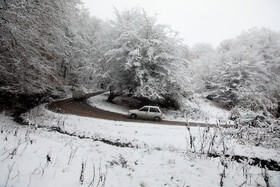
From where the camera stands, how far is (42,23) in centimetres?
833

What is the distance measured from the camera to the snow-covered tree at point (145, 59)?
18.3 m

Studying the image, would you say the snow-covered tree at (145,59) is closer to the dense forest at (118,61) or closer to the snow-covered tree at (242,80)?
the dense forest at (118,61)

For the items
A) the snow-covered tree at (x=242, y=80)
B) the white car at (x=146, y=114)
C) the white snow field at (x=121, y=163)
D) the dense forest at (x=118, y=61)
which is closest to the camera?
the white snow field at (x=121, y=163)

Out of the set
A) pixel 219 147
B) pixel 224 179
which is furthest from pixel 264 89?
pixel 224 179

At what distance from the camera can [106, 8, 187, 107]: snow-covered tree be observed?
18.3 metres

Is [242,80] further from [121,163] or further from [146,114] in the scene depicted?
[121,163]

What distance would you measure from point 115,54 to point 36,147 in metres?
15.6

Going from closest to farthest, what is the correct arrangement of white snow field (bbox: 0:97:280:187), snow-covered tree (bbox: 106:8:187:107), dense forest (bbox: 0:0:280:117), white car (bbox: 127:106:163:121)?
1. white snow field (bbox: 0:97:280:187)
2. dense forest (bbox: 0:0:280:117)
3. white car (bbox: 127:106:163:121)
4. snow-covered tree (bbox: 106:8:187:107)

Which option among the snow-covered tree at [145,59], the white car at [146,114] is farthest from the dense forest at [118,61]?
the white car at [146,114]

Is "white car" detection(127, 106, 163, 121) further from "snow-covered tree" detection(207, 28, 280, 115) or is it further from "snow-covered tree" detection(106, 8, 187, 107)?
"snow-covered tree" detection(207, 28, 280, 115)

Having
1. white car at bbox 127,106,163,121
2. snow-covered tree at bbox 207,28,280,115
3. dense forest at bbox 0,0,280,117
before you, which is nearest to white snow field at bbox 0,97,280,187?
dense forest at bbox 0,0,280,117

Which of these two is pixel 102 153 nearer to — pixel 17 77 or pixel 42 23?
pixel 17 77

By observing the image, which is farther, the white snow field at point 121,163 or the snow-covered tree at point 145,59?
the snow-covered tree at point 145,59

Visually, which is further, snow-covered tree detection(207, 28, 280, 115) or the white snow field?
snow-covered tree detection(207, 28, 280, 115)
